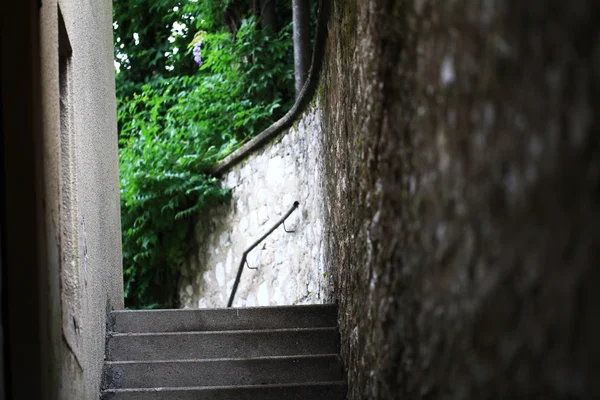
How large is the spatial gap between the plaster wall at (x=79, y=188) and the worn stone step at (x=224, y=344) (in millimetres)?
180

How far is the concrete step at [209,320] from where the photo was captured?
4363 millimetres

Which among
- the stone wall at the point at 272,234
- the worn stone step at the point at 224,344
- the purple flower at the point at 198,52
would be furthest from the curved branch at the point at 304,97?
the purple flower at the point at 198,52

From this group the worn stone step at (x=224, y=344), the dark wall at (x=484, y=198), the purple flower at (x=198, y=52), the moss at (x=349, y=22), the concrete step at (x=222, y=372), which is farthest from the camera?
the purple flower at (x=198, y=52)

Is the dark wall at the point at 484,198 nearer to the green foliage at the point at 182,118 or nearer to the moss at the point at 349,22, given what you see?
the moss at the point at 349,22

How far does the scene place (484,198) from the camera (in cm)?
150

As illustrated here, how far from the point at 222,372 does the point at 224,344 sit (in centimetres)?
22

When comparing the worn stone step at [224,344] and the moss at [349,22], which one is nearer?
the moss at [349,22]

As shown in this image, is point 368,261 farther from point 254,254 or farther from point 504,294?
point 254,254

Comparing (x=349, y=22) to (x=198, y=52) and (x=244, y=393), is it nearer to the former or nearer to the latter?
(x=244, y=393)

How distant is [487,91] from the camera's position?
1470 mm

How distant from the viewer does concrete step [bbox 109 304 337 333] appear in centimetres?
436

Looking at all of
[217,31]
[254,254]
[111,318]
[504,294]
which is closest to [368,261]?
[504,294]

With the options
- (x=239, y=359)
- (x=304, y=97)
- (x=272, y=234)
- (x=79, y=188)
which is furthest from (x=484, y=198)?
(x=272, y=234)

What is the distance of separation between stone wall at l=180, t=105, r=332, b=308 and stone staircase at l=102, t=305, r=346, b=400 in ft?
1.56
